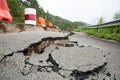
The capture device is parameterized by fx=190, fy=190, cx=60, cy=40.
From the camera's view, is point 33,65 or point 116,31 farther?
point 116,31

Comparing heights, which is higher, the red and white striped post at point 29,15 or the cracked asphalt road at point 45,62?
the red and white striped post at point 29,15

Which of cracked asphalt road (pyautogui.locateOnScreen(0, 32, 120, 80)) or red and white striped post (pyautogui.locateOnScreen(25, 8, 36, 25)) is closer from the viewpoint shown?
cracked asphalt road (pyautogui.locateOnScreen(0, 32, 120, 80))

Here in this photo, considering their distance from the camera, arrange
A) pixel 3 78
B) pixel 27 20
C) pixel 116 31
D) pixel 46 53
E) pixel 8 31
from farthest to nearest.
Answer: pixel 116 31 → pixel 27 20 → pixel 8 31 → pixel 46 53 → pixel 3 78

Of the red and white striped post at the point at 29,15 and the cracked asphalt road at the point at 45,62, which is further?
the red and white striped post at the point at 29,15

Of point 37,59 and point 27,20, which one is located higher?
point 27,20

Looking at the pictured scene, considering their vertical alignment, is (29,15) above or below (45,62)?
above

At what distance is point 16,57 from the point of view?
3.50m

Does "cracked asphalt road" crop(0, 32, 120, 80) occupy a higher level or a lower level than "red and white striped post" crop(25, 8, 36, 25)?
lower

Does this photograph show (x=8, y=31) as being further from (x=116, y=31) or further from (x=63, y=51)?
(x=116, y=31)

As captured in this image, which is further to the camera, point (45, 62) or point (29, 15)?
point (29, 15)

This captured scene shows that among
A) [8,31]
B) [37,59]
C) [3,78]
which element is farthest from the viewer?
[8,31]

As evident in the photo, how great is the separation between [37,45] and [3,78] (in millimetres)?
1365

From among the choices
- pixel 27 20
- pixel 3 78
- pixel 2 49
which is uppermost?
pixel 27 20

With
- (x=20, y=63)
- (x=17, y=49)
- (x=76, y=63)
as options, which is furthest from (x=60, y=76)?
(x=17, y=49)
